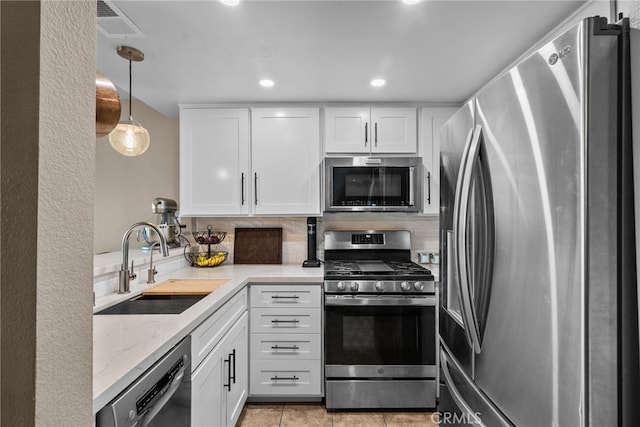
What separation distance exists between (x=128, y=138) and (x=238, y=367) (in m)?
1.56

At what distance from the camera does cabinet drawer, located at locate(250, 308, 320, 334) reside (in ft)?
7.87

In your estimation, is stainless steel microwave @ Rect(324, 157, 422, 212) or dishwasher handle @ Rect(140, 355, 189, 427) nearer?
dishwasher handle @ Rect(140, 355, 189, 427)

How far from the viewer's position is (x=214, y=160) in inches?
110

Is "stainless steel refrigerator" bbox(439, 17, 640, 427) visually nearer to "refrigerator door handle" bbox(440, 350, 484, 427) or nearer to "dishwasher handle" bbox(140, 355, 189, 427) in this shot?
"refrigerator door handle" bbox(440, 350, 484, 427)

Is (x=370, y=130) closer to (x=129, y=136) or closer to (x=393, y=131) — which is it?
(x=393, y=131)

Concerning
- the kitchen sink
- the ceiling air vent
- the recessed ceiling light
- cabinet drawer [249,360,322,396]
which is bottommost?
cabinet drawer [249,360,322,396]

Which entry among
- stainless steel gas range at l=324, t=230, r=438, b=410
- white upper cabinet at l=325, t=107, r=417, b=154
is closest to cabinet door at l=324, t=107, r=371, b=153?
white upper cabinet at l=325, t=107, r=417, b=154

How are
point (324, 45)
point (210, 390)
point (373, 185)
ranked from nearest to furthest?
1. point (210, 390)
2. point (324, 45)
3. point (373, 185)

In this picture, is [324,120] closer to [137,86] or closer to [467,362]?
[137,86]

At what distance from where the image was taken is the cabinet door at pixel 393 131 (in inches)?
110

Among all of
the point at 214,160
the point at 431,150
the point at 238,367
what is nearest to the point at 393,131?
the point at 431,150

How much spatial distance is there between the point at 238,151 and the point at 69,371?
247 cm

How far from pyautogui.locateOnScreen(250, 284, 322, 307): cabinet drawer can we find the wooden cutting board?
270 mm

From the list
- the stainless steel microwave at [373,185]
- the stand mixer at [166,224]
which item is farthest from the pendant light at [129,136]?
the stainless steel microwave at [373,185]
